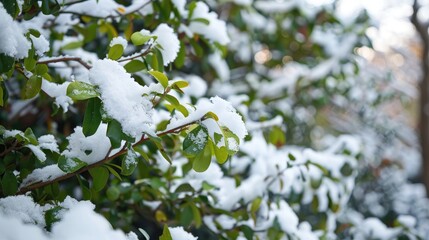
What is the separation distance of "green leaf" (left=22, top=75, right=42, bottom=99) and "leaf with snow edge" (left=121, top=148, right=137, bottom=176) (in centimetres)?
23

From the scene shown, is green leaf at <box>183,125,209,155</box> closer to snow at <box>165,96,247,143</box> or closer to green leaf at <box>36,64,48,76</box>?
snow at <box>165,96,247,143</box>

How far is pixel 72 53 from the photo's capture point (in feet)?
4.36

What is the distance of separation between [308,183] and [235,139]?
0.83 m

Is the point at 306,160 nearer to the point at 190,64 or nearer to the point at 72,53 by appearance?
the point at 72,53

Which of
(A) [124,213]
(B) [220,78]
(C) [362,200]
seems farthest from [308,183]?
(C) [362,200]

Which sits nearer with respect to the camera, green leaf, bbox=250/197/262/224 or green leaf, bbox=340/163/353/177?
green leaf, bbox=250/197/262/224

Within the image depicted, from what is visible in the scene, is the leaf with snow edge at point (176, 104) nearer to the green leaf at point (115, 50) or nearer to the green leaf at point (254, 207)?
the green leaf at point (115, 50)

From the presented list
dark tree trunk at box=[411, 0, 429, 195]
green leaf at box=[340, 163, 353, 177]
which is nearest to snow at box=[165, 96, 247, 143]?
green leaf at box=[340, 163, 353, 177]

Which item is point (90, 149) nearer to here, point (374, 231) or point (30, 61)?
point (30, 61)

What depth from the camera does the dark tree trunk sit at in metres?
3.24

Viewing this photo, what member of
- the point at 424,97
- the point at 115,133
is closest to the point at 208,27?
the point at 115,133

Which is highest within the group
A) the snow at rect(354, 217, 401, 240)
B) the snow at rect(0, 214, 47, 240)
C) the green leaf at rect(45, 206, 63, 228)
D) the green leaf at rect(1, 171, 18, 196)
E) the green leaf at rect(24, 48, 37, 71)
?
the green leaf at rect(24, 48, 37, 71)

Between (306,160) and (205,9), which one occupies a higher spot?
(205,9)

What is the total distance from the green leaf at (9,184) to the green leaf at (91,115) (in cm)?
22
